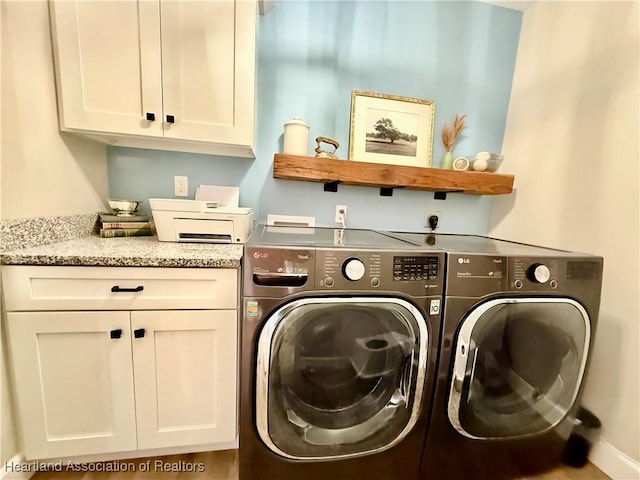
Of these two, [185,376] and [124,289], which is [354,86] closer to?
[124,289]

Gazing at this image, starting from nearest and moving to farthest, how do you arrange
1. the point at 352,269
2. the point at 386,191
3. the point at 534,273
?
the point at 352,269 < the point at 534,273 < the point at 386,191

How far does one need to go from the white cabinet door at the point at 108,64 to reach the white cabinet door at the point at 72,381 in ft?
2.76

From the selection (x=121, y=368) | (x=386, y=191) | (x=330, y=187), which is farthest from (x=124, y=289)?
(x=386, y=191)

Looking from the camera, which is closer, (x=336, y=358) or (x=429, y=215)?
(x=336, y=358)

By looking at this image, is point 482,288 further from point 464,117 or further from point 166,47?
point 166,47

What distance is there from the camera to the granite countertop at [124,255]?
38.8 inches

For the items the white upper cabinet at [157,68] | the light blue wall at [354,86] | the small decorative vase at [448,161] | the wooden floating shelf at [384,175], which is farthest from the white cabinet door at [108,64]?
the small decorative vase at [448,161]

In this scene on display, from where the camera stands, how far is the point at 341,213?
180 cm

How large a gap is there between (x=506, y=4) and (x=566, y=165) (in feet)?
3.78

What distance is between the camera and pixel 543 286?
1.08 m

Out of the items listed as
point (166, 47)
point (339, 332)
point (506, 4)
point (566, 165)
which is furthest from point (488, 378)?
point (506, 4)

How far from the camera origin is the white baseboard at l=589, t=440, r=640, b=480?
1.20 m

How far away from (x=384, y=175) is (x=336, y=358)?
0.99m

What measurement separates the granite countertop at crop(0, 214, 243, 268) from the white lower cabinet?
4cm
